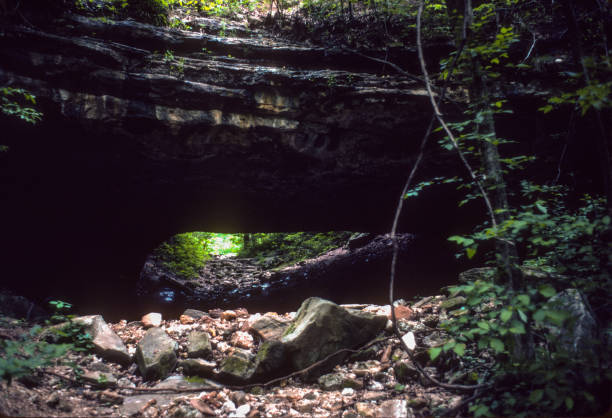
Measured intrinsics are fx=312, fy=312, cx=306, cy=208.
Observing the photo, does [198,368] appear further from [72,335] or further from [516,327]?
[516,327]

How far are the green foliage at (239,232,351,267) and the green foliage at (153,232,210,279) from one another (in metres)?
2.32

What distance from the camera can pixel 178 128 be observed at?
510cm

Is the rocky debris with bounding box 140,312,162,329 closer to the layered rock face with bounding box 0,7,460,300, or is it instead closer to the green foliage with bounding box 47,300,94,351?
the green foliage with bounding box 47,300,94,351

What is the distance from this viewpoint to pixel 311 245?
11.0 meters

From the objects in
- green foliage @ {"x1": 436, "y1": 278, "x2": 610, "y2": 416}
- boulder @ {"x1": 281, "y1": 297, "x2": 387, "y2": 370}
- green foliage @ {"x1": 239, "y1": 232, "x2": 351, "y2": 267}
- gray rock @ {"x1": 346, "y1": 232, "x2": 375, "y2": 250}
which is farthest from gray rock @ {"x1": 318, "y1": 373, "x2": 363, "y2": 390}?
green foliage @ {"x1": 239, "y1": 232, "x2": 351, "y2": 267}

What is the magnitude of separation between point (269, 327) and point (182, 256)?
20.2ft

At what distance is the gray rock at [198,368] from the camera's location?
3406 mm

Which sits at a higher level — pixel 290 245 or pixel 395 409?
pixel 395 409

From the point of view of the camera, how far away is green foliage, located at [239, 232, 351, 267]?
34.5 ft

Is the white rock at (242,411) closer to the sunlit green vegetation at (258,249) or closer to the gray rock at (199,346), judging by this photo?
the gray rock at (199,346)

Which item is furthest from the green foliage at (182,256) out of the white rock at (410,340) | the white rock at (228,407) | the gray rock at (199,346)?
the white rock at (410,340)

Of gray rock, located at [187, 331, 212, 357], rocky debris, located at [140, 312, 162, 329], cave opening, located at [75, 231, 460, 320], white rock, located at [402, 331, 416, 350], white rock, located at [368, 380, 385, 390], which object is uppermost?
white rock, located at [402, 331, 416, 350]

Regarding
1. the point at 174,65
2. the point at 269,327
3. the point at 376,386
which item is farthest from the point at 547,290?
the point at 174,65

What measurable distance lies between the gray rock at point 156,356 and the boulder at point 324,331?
1351 millimetres
